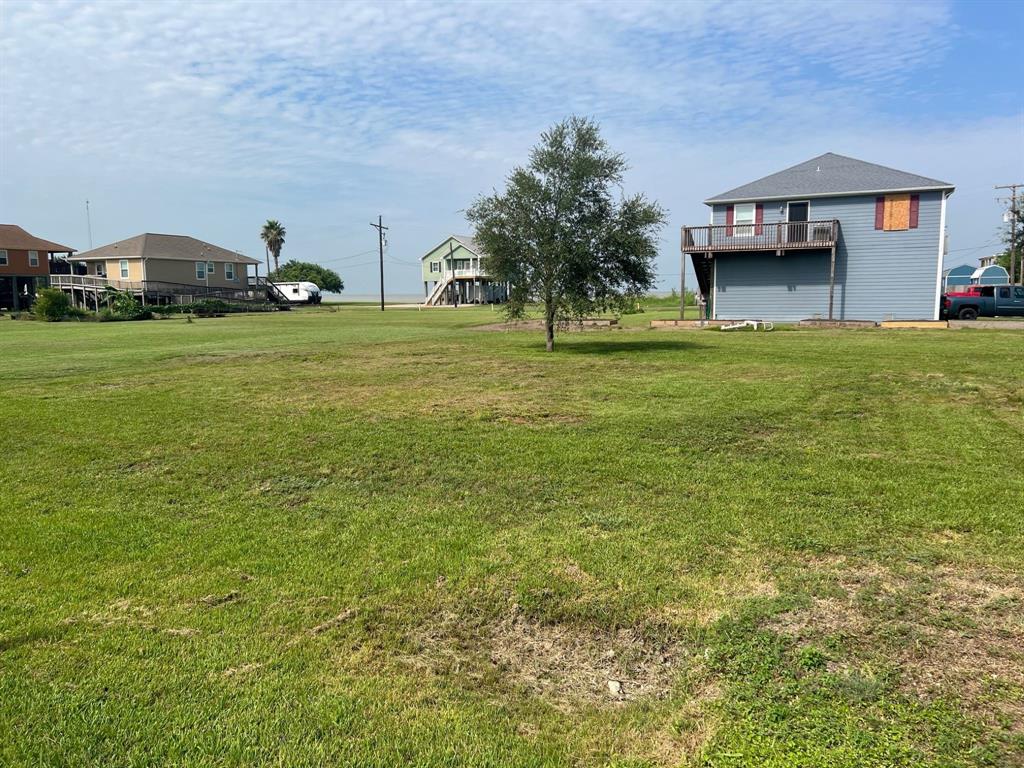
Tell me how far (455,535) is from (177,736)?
8.70 ft

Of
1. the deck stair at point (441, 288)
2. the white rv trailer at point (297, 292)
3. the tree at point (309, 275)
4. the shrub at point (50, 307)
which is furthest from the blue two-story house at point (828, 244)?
the tree at point (309, 275)

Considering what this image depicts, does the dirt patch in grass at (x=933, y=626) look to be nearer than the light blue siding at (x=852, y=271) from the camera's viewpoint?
Yes

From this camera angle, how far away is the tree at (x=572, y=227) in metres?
18.7

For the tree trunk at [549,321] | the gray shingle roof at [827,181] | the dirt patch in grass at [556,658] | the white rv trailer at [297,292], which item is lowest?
the dirt patch in grass at [556,658]

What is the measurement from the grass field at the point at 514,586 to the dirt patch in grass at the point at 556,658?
0.06ft

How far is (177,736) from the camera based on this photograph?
2.96 meters

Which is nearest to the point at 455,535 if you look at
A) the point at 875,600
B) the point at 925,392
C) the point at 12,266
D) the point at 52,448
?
the point at 875,600

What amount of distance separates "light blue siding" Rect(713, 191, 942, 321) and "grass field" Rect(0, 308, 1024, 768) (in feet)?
75.3

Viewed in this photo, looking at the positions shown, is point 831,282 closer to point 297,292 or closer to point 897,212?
point 897,212

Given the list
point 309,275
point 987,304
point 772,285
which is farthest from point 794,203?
point 309,275

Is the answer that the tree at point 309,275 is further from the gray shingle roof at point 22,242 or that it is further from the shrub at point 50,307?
the shrub at point 50,307

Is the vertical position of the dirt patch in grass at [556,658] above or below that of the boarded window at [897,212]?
below

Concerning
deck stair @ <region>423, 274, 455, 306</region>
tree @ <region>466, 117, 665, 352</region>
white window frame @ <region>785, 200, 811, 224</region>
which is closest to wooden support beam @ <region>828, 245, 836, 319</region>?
white window frame @ <region>785, 200, 811, 224</region>

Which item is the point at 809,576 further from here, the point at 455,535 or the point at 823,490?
the point at 455,535
